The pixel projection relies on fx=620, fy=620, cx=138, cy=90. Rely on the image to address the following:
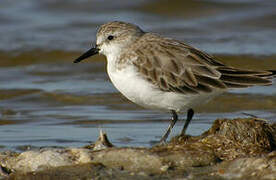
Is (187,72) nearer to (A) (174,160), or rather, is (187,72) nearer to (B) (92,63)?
(A) (174,160)

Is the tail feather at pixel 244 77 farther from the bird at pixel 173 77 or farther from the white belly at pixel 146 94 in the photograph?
the white belly at pixel 146 94

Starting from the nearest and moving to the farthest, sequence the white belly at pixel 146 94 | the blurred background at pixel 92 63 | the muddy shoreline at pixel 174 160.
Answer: the muddy shoreline at pixel 174 160, the white belly at pixel 146 94, the blurred background at pixel 92 63

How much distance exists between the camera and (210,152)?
16.4 feet

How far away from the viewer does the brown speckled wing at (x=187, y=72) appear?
6.00 meters

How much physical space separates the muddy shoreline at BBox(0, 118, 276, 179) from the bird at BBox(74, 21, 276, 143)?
2.24 feet

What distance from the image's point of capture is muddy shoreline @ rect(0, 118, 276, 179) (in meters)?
4.59

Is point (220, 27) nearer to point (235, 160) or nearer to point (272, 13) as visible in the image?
point (272, 13)

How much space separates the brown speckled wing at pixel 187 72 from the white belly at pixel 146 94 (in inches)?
2.2

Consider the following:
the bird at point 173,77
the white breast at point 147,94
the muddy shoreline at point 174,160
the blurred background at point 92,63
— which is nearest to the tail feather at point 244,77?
the bird at point 173,77

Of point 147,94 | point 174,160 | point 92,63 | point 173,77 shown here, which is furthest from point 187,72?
point 92,63

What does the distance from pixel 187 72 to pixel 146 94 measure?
474 mm

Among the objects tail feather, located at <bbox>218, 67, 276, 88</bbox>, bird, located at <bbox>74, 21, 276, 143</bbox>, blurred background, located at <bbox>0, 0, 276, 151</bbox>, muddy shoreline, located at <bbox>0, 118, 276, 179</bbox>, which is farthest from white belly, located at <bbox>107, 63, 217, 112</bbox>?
blurred background, located at <bbox>0, 0, 276, 151</bbox>

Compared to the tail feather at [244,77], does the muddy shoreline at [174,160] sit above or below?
below

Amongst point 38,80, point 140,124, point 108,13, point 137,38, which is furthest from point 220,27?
point 137,38
